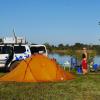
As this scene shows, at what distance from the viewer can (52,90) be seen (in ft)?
48.0

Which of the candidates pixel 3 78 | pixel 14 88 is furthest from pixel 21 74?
pixel 14 88

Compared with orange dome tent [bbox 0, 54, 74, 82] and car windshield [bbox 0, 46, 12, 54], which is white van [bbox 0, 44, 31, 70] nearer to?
car windshield [bbox 0, 46, 12, 54]

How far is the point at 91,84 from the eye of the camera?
1652 centimetres

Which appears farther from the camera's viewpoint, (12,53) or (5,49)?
(5,49)

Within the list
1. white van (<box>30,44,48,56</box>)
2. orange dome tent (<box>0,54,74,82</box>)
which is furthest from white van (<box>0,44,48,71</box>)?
orange dome tent (<box>0,54,74,82</box>)

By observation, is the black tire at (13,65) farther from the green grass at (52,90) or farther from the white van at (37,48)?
the green grass at (52,90)

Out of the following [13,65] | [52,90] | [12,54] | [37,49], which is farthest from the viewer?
[37,49]

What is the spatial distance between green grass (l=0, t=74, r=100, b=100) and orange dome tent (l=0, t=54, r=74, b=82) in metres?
0.84

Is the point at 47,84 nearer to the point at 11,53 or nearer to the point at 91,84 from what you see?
the point at 91,84

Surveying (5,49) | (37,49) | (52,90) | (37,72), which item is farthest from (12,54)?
(52,90)

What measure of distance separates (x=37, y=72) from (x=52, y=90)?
11.7ft

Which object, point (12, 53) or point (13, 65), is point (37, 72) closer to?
point (13, 65)

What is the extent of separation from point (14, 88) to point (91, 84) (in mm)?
3106

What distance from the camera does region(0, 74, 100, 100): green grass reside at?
42.5ft
